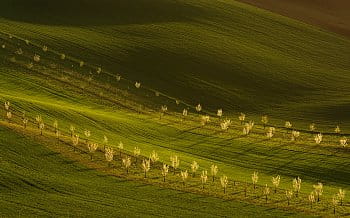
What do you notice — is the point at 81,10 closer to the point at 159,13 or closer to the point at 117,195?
the point at 159,13

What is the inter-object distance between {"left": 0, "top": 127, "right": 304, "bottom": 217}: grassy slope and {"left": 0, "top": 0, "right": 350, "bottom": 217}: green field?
0.24 feet

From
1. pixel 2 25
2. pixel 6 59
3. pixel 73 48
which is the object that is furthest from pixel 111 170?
pixel 2 25

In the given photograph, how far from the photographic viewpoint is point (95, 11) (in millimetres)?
106812

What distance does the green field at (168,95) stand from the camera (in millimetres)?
39469

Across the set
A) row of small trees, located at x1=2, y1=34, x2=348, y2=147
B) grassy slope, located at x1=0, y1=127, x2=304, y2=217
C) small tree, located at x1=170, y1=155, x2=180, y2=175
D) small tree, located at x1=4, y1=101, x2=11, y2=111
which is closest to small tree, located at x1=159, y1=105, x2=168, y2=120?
row of small trees, located at x1=2, y1=34, x2=348, y2=147

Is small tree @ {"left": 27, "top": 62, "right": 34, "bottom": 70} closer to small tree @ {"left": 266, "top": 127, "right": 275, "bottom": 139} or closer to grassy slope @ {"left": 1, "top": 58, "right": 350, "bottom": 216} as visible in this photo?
grassy slope @ {"left": 1, "top": 58, "right": 350, "bottom": 216}

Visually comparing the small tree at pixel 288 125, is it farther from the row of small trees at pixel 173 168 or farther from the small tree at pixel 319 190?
the small tree at pixel 319 190

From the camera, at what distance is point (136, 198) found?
38969 mm

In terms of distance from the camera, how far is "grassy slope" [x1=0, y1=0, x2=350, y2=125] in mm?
81125

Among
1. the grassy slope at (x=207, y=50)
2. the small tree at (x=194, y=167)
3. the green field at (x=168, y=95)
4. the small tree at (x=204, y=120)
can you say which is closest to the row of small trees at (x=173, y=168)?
the small tree at (x=194, y=167)

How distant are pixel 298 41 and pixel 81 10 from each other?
40938mm

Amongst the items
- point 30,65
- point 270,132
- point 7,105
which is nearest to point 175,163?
point 7,105

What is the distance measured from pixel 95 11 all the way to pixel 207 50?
74.9 feet

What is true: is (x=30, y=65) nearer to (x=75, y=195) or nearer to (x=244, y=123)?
(x=244, y=123)
